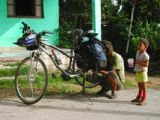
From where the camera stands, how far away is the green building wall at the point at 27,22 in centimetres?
1526

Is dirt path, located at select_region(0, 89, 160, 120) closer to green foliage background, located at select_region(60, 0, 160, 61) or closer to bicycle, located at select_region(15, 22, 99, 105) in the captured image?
bicycle, located at select_region(15, 22, 99, 105)

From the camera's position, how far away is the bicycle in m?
8.26

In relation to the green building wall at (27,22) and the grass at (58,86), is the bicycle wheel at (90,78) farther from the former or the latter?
the green building wall at (27,22)

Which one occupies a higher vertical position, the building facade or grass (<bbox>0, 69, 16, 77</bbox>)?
the building facade

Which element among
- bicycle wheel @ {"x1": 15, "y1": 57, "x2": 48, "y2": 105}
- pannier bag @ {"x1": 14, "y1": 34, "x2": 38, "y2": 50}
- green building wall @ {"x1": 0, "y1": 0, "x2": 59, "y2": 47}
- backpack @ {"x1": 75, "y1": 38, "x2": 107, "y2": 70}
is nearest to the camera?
pannier bag @ {"x1": 14, "y1": 34, "x2": 38, "y2": 50}

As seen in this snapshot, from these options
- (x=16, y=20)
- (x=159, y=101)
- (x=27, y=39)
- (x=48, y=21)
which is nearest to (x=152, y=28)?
(x=48, y=21)

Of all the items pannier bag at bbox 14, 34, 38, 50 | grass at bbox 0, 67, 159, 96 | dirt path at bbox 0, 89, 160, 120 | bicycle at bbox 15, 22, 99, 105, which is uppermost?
pannier bag at bbox 14, 34, 38, 50

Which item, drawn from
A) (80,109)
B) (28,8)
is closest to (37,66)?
(80,109)

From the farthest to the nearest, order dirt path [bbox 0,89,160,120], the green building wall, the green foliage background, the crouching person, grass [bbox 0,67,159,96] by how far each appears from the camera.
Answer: the green foliage background → the green building wall → grass [bbox 0,67,159,96] → the crouching person → dirt path [bbox 0,89,160,120]

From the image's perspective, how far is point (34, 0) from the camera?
15.9 metres

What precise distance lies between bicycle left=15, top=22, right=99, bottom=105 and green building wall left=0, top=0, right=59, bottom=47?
602 cm

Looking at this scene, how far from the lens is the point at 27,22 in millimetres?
15688

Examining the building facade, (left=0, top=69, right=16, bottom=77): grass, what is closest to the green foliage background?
the building facade

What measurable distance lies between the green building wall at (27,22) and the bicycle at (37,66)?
19.7ft
